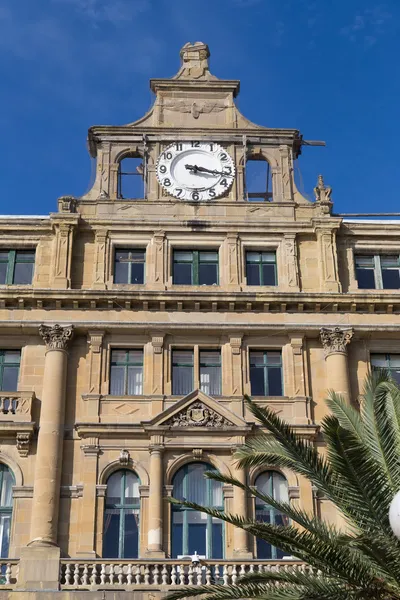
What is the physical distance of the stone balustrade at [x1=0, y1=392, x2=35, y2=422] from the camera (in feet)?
121

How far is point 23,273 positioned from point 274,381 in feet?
34.9

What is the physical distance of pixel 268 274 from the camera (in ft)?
133

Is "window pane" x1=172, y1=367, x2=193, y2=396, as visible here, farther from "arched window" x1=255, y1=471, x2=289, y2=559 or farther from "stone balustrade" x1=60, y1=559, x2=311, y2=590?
"stone balustrade" x1=60, y1=559, x2=311, y2=590

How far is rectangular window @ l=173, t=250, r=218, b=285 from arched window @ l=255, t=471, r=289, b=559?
7992mm

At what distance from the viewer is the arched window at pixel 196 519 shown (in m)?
35.1

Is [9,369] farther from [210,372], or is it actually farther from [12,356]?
[210,372]

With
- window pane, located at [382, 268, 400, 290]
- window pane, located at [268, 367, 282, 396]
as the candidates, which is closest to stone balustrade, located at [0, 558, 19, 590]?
window pane, located at [268, 367, 282, 396]

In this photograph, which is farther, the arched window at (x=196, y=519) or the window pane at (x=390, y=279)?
the window pane at (x=390, y=279)

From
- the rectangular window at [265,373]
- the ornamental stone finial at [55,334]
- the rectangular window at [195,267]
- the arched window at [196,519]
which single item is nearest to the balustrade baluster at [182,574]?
the arched window at [196,519]

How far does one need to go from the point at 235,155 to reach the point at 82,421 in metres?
13.0

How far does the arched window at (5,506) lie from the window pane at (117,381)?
473 cm

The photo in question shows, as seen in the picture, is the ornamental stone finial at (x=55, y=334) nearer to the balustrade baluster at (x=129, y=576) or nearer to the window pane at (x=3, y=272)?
the window pane at (x=3, y=272)

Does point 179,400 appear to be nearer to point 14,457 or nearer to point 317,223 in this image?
point 14,457

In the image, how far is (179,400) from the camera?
37344mm
